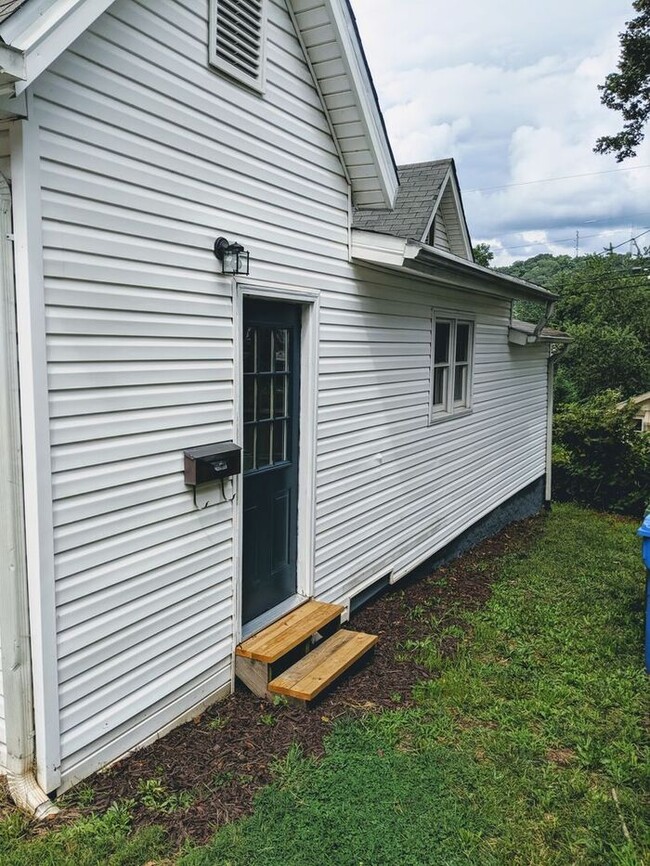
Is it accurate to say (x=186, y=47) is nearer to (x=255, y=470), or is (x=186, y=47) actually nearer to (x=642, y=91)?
(x=255, y=470)

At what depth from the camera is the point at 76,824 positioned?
9.52 feet

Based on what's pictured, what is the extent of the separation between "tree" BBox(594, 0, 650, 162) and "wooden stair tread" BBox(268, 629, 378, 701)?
28.1 feet

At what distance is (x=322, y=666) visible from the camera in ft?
14.4

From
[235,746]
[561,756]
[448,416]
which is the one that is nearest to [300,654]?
[235,746]

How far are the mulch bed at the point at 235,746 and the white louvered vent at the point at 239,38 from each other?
3984 millimetres

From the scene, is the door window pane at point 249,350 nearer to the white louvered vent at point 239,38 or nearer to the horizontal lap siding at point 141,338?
the horizontal lap siding at point 141,338

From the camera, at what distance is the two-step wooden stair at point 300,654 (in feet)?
13.6

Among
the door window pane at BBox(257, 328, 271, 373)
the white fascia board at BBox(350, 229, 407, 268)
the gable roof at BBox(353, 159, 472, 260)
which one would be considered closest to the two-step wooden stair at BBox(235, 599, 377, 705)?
the door window pane at BBox(257, 328, 271, 373)

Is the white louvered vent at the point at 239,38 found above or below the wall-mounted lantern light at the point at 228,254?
above

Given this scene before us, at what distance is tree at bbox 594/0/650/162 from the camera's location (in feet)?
29.1

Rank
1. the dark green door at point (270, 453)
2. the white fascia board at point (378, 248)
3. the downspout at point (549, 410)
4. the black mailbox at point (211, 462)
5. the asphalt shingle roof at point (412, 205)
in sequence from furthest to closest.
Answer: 1. the downspout at point (549, 410)
2. the asphalt shingle roof at point (412, 205)
3. the white fascia board at point (378, 248)
4. the dark green door at point (270, 453)
5. the black mailbox at point (211, 462)

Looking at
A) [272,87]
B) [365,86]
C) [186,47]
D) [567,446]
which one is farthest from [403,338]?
[567,446]

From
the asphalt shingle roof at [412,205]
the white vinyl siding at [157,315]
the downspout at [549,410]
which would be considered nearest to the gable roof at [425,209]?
the asphalt shingle roof at [412,205]

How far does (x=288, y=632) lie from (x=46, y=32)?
3.72 m
